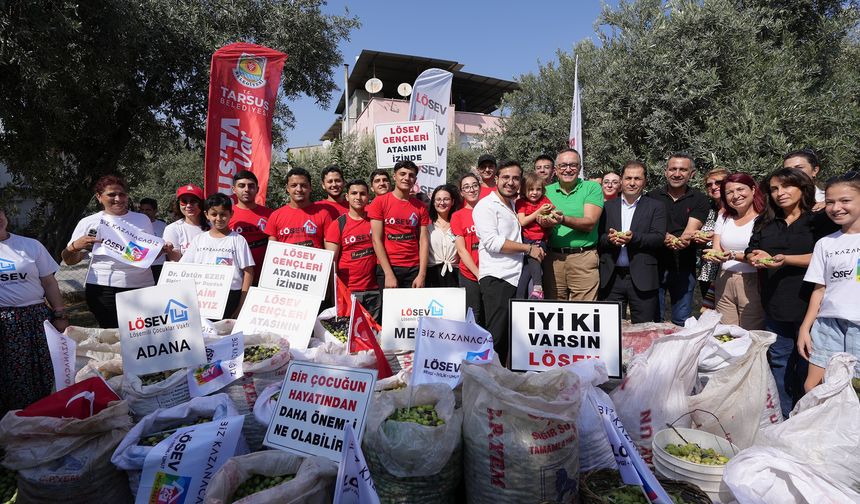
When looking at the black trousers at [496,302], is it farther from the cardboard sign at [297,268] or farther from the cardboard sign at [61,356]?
the cardboard sign at [61,356]

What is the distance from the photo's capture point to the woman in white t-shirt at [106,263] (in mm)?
4043

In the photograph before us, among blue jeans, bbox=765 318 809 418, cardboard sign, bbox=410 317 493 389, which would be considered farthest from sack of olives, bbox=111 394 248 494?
blue jeans, bbox=765 318 809 418

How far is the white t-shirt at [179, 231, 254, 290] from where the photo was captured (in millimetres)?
4039

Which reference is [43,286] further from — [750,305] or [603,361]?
[750,305]

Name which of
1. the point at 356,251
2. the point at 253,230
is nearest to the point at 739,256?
the point at 356,251

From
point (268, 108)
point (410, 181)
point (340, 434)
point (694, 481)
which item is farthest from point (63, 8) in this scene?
point (694, 481)

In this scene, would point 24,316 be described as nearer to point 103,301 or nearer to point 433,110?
point 103,301

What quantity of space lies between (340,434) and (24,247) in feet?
9.96

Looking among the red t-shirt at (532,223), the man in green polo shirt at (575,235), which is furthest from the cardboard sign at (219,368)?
the man in green polo shirt at (575,235)

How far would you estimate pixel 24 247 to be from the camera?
3.40 m

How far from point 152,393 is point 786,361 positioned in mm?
4448

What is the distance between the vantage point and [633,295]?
4.50 metres

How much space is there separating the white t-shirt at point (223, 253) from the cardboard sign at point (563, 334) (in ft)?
8.35

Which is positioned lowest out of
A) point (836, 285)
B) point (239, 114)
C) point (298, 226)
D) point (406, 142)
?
point (836, 285)
